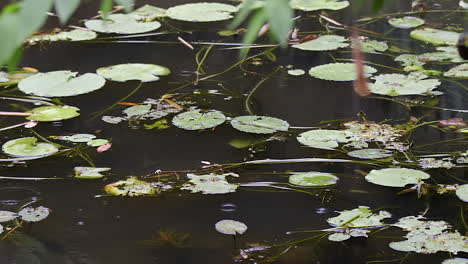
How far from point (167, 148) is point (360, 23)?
170cm

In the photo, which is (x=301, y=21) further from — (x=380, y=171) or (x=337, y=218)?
(x=337, y=218)

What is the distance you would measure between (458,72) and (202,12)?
1.44m

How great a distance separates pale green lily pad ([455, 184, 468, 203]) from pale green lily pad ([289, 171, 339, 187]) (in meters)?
0.34

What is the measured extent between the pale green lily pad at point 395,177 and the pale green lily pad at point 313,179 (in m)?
0.11

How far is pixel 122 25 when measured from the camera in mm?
3480

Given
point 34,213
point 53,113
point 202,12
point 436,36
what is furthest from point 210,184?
point 202,12

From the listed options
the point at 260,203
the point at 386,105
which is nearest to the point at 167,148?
the point at 260,203

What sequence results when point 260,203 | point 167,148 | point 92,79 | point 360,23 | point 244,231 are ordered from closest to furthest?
point 244,231 < point 260,203 < point 167,148 < point 92,79 < point 360,23

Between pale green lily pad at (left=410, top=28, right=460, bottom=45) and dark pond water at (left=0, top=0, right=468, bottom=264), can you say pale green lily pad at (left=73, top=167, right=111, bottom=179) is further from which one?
pale green lily pad at (left=410, top=28, right=460, bottom=45)

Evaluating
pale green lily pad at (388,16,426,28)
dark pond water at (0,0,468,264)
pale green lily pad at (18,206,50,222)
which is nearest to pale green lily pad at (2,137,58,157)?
dark pond water at (0,0,468,264)

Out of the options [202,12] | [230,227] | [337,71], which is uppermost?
[202,12]

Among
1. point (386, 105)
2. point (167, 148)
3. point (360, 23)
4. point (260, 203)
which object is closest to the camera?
point (260, 203)

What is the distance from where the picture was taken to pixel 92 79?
2.74 metres

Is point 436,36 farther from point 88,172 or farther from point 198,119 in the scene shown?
→ point 88,172
